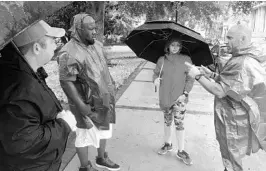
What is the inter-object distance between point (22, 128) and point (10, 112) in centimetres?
12

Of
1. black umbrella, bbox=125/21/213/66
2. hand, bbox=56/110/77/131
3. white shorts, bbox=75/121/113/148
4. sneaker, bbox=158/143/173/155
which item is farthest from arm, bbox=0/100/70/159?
sneaker, bbox=158/143/173/155

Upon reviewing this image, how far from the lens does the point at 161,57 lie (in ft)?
11.1

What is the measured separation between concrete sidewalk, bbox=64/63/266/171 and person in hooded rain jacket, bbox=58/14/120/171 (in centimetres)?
80

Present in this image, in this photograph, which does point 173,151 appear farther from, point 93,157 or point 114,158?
point 93,157

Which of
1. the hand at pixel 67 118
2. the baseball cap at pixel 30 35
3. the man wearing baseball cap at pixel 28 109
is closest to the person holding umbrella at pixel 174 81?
the hand at pixel 67 118

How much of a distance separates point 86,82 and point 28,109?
111 centimetres

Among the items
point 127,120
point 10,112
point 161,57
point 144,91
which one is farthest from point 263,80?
point 144,91

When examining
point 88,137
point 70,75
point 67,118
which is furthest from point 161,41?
point 67,118

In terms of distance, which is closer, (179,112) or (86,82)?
(86,82)

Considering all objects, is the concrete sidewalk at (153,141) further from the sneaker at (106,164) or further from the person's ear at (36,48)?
the person's ear at (36,48)

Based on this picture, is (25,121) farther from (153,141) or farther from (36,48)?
(153,141)

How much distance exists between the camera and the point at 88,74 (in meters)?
2.57

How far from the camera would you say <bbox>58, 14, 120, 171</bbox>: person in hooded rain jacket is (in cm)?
254

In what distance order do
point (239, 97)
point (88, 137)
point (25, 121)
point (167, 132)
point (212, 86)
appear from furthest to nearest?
point (167, 132) < point (88, 137) < point (212, 86) < point (239, 97) < point (25, 121)
